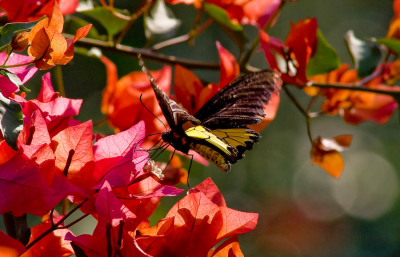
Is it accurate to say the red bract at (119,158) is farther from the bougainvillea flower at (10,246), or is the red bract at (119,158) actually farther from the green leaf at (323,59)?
the green leaf at (323,59)

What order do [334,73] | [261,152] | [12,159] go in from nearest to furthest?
[12,159]
[334,73]
[261,152]

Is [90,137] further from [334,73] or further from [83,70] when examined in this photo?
[83,70]

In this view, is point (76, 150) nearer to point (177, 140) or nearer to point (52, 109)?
point (52, 109)

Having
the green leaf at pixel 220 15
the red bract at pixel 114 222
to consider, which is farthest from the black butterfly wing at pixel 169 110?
the green leaf at pixel 220 15

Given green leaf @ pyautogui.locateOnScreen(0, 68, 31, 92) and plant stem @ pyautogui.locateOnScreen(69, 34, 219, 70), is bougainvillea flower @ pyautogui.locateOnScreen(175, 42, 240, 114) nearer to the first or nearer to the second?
plant stem @ pyautogui.locateOnScreen(69, 34, 219, 70)

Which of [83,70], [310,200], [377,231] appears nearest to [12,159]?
[83,70]

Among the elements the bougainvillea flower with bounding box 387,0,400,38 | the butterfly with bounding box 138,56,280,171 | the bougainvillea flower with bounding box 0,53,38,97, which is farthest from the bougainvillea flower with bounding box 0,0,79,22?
the bougainvillea flower with bounding box 387,0,400,38
